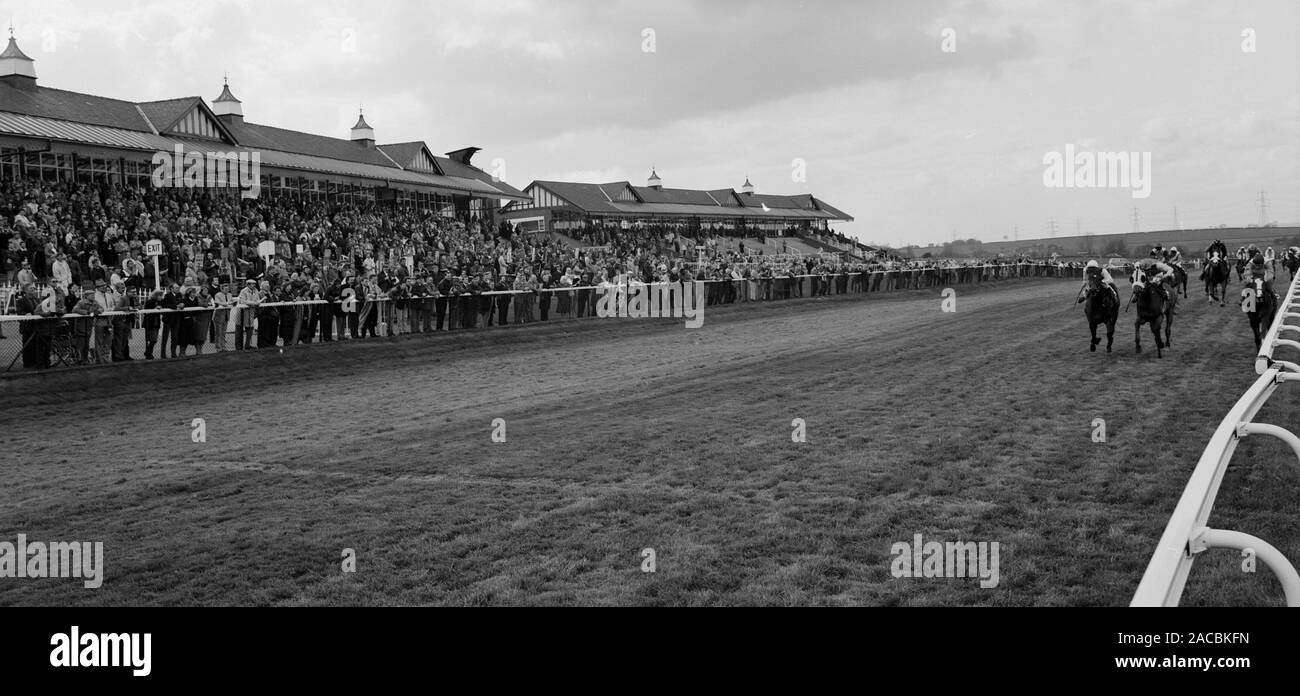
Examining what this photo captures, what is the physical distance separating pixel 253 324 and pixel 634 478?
12691 mm

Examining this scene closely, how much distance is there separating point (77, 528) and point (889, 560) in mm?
5672

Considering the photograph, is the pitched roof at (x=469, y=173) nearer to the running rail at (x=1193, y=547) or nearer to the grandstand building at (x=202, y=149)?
the grandstand building at (x=202, y=149)

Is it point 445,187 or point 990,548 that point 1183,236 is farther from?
point 990,548

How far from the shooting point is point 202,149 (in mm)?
37344

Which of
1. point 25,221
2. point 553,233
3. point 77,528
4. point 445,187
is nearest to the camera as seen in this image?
point 77,528

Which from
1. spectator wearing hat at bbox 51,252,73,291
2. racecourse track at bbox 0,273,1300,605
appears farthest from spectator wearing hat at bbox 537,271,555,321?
spectator wearing hat at bbox 51,252,73,291

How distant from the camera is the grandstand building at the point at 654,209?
213 ft

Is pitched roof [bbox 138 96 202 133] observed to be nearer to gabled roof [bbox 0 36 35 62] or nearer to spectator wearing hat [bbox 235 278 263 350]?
gabled roof [bbox 0 36 35 62]

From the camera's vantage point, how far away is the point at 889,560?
239 inches

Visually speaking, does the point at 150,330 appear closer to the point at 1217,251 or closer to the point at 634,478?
the point at 634,478

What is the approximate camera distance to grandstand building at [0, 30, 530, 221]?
3125cm

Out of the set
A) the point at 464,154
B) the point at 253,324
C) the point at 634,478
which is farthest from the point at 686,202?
the point at 634,478

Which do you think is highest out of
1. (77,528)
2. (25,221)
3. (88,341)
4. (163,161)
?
Result: (163,161)
